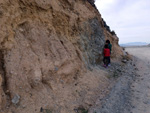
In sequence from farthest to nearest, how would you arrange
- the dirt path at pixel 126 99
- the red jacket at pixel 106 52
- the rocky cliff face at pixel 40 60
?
the red jacket at pixel 106 52, the dirt path at pixel 126 99, the rocky cliff face at pixel 40 60

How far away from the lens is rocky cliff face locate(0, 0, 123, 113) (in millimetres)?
3557

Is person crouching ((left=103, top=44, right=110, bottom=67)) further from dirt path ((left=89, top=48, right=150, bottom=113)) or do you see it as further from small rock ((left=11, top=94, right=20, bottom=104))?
small rock ((left=11, top=94, right=20, bottom=104))

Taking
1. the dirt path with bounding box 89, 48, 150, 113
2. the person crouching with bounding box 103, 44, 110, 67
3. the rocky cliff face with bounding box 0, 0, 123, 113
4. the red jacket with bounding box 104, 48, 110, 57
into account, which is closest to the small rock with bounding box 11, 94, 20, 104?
the rocky cliff face with bounding box 0, 0, 123, 113

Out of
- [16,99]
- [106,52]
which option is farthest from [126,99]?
[106,52]

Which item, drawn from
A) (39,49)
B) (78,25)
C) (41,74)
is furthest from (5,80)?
(78,25)

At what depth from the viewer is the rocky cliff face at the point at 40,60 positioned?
3557 mm

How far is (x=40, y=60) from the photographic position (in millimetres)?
4352

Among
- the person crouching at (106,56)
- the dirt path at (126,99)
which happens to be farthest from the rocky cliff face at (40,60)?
the person crouching at (106,56)

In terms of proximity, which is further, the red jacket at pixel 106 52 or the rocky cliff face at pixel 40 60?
the red jacket at pixel 106 52

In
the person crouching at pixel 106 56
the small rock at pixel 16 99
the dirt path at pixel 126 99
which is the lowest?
the dirt path at pixel 126 99

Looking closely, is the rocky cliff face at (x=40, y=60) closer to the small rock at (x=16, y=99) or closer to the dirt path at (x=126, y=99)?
the small rock at (x=16, y=99)

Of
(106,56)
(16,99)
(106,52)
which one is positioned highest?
(106,52)

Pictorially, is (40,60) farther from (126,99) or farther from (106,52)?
(106,52)

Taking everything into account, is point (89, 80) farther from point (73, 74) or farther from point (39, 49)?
point (39, 49)
